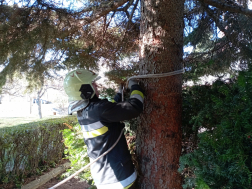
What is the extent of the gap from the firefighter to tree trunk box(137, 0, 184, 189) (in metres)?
0.22

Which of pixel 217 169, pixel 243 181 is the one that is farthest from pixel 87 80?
pixel 243 181

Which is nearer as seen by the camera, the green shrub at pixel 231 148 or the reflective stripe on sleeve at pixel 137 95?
the green shrub at pixel 231 148

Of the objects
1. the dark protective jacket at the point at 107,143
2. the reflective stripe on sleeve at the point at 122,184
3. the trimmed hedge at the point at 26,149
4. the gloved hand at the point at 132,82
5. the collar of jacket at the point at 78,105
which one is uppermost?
the gloved hand at the point at 132,82

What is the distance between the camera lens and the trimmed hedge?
3.98 m

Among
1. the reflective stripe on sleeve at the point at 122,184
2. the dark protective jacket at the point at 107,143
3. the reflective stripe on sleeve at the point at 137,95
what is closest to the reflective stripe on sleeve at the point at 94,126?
the dark protective jacket at the point at 107,143

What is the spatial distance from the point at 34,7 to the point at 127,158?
A: 8.85 feet

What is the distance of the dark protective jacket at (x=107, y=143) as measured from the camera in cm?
172

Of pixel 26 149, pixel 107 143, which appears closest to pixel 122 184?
pixel 107 143

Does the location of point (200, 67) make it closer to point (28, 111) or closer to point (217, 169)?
point (217, 169)

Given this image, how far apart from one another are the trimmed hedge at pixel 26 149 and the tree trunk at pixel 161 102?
3.07m

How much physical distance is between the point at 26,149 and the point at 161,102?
152 inches

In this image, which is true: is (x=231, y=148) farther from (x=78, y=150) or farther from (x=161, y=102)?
(x=78, y=150)

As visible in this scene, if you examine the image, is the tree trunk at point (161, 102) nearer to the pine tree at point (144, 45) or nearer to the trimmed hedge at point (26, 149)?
the pine tree at point (144, 45)

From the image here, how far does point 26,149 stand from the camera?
4.35 m
